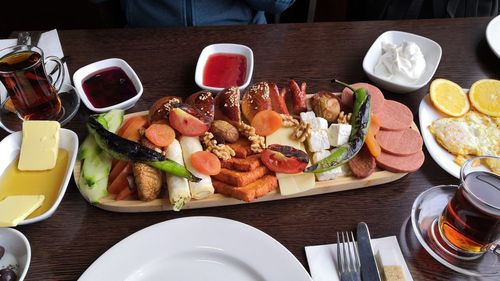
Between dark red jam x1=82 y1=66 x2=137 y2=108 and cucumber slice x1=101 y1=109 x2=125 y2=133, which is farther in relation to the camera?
dark red jam x1=82 y1=66 x2=137 y2=108

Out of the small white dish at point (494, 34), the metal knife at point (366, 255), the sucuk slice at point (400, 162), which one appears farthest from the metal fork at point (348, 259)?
the small white dish at point (494, 34)

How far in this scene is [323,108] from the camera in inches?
53.4

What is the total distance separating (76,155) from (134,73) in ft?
1.40

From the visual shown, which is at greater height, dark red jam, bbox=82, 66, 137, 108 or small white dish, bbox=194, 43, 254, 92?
small white dish, bbox=194, 43, 254, 92

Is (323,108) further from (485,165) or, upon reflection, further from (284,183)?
(485,165)

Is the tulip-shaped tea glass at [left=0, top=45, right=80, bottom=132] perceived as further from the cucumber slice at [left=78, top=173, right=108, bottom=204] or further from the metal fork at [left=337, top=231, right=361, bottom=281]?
the metal fork at [left=337, top=231, right=361, bottom=281]

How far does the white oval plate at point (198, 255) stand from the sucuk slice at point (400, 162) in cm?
43

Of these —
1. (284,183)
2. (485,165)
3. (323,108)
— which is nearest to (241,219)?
(284,183)

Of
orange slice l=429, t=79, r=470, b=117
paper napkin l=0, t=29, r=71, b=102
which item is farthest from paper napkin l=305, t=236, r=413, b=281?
paper napkin l=0, t=29, r=71, b=102

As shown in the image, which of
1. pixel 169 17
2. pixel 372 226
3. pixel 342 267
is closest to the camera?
pixel 342 267

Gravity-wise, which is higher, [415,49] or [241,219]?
[415,49]

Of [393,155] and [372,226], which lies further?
[393,155]

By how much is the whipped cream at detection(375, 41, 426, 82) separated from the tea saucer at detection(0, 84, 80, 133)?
1.12 meters

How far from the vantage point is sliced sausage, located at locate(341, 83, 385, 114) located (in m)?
1.41
